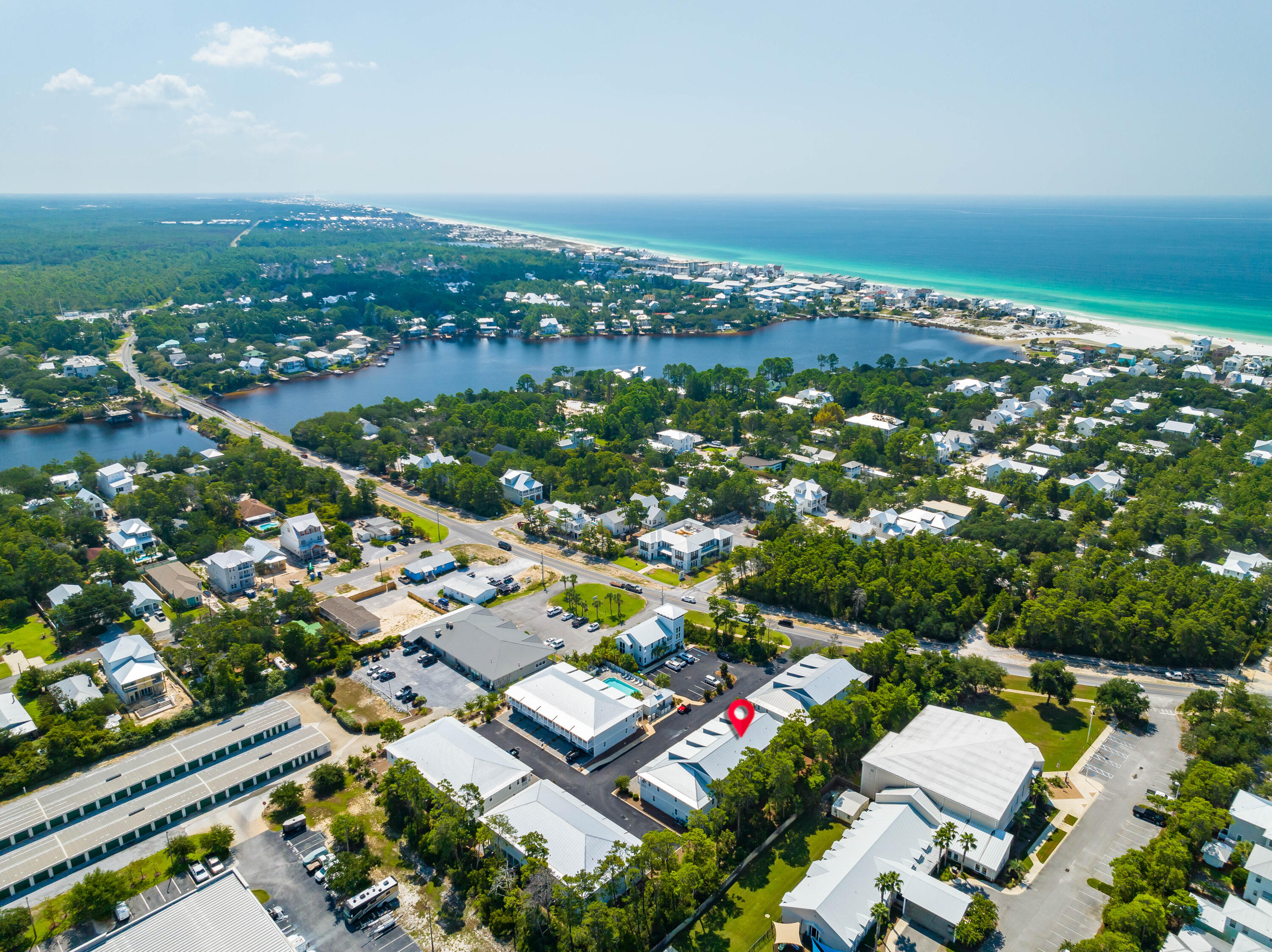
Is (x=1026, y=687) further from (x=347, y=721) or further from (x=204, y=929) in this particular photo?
(x=204, y=929)

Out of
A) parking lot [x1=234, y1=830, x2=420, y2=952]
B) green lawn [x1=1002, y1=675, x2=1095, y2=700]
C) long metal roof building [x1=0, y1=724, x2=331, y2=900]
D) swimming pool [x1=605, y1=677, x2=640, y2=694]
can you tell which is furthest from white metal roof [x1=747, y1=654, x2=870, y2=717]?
long metal roof building [x1=0, y1=724, x2=331, y2=900]

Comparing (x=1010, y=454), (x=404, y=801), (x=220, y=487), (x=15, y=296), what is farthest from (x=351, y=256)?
(x=404, y=801)

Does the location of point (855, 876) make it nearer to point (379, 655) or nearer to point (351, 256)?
point (379, 655)

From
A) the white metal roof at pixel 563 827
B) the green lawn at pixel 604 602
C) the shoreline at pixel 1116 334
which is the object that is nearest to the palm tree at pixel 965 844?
the white metal roof at pixel 563 827

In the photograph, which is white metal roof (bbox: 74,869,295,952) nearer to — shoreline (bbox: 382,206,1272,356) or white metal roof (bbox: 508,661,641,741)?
white metal roof (bbox: 508,661,641,741)

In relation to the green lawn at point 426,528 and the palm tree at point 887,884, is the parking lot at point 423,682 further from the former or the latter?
the palm tree at point 887,884

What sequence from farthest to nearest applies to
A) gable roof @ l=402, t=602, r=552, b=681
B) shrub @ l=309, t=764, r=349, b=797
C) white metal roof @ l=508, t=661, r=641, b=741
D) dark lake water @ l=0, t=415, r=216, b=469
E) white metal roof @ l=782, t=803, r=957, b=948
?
dark lake water @ l=0, t=415, r=216, b=469, gable roof @ l=402, t=602, r=552, b=681, white metal roof @ l=508, t=661, r=641, b=741, shrub @ l=309, t=764, r=349, b=797, white metal roof @ l=782, t=803, r=957, b=948
